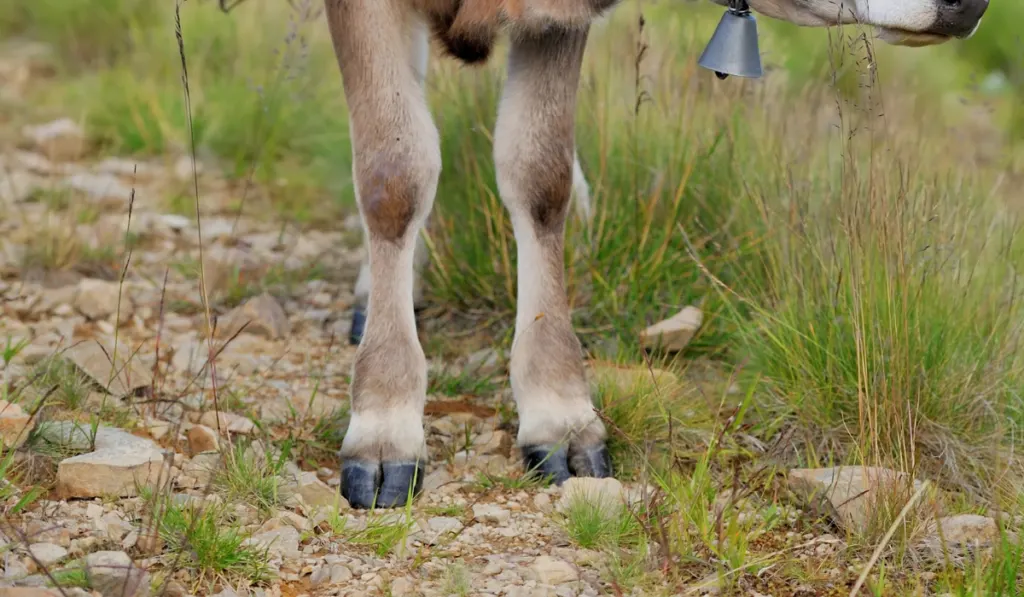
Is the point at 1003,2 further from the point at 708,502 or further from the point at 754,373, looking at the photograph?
the point at 708,502

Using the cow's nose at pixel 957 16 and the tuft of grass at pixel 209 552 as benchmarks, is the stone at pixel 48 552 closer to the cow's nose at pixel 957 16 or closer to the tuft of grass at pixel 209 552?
the tuft of grass at pixel 209 552

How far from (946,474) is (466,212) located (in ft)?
6.55

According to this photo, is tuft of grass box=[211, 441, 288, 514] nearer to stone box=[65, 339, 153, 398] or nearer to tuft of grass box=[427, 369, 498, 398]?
stone box=[65, 339, 153, 398]

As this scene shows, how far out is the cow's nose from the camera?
2.85m

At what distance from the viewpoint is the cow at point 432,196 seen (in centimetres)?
325

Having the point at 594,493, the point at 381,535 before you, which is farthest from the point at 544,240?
the point at 381,535

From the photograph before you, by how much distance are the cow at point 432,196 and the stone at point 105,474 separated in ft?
1.68

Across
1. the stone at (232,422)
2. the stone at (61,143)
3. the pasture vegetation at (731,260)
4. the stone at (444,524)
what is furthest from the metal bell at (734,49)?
the stone at (61,143)

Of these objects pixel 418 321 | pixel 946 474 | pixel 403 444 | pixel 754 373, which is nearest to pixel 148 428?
pixel 403 444

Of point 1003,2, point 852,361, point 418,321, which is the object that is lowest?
point 418,321

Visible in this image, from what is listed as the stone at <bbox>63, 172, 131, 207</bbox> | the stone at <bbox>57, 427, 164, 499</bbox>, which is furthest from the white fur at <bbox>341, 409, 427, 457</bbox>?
the stone at <bbox>63, 172, 131, 207</bbox>

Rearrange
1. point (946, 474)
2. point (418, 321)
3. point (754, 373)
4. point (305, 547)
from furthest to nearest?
point (418, 321) < point (754, 373) < point (946, 474) < point (305, 547)

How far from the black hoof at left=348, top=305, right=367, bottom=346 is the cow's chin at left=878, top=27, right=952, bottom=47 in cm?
214

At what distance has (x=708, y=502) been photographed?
299cm
